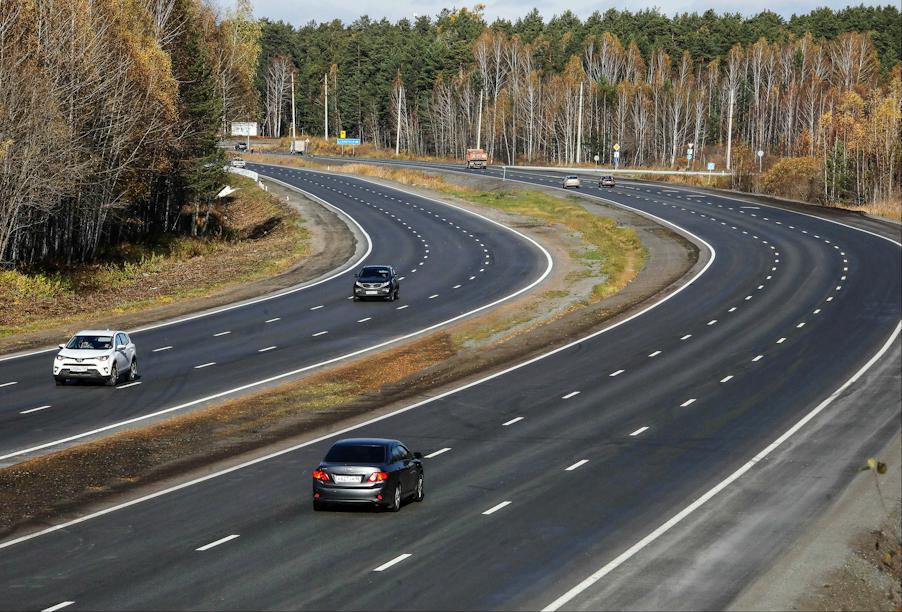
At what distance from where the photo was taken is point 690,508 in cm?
2439

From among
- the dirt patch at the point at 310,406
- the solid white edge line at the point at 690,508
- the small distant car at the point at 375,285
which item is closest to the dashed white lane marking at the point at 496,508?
the solid white edge line at the point at 690,508

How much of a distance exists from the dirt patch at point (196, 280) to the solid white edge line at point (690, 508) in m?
27.3

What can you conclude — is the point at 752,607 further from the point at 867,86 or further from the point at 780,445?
the point at 867,86

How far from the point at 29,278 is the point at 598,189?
67760 millimetres

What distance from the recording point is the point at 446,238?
266ft

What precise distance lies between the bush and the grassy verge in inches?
1786

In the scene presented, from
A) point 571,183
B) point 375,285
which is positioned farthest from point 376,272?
point 571,183

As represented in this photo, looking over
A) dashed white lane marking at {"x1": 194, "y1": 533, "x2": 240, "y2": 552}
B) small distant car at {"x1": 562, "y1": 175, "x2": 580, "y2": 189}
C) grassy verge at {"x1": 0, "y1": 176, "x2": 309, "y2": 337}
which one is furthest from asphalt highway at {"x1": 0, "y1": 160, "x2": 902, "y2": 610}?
small distant car at {"x1": 562, "y1": 175, "x2": 580, "y2": 189}

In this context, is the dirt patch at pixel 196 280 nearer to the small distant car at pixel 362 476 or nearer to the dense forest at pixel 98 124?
the dense forest at pixel 98 124

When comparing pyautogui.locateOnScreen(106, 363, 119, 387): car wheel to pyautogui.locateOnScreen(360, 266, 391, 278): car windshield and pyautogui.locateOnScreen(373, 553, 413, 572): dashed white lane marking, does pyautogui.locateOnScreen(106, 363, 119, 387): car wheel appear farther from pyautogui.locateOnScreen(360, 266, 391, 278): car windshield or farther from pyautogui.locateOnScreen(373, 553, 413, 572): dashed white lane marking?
pyautogui.locateOnScreen(360, 266, 391, 278): car windshield

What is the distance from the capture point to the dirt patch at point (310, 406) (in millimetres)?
25672

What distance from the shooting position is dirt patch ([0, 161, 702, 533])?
84.2 feet

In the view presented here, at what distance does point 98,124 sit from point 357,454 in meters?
49.7

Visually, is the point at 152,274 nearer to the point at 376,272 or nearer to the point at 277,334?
the point at 376,272
